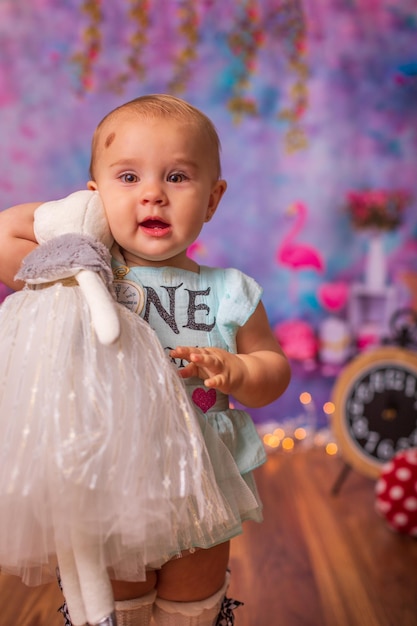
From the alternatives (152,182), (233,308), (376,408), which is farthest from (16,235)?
(376,408)

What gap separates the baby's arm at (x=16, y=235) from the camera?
3.35 feet

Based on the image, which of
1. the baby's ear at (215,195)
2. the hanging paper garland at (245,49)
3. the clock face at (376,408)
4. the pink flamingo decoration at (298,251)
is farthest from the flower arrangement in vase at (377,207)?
the baby's ear at (215,195)

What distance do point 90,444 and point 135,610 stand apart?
42 cm

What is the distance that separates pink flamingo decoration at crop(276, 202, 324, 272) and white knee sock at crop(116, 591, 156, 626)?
6.79 ft

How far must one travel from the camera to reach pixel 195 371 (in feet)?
3.18

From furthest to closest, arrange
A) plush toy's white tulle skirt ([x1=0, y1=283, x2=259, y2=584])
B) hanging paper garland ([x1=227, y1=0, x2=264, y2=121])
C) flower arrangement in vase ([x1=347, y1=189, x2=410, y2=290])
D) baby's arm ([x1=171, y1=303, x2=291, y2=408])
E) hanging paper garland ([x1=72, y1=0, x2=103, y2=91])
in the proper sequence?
flower arrangement in vase ([x1=347, y1=189, x2=410, y2=290])
hanging paper garland ([x1=227, y1=0, x2=264, y2=121])
hanging paper garland ([x1=72, y1=0, x2=103, y2=91])
baby's arm ([x1=171, y1=303, x2=291, y2=408])
plush toy's white tulle skirt ([x1=0, y1=283, x2=259, y2=584])

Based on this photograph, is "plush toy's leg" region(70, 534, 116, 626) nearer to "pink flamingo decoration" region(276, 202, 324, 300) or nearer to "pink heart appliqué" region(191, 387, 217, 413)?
"pink heart appliqué" region(191, 387, 217, 413)

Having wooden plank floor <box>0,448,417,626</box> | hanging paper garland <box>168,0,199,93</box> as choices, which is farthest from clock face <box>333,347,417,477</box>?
hanging paper garland <box>168,0,199,93</box>

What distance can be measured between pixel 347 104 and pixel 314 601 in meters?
2.13

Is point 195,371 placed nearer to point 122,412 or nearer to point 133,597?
point 122,412

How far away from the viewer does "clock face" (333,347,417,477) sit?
246cm

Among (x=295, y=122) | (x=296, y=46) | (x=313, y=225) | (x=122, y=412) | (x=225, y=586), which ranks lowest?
(x=225, y=586)

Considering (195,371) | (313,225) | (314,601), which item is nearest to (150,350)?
(195,371)

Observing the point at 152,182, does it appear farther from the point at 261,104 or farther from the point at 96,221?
the point at 261,104
